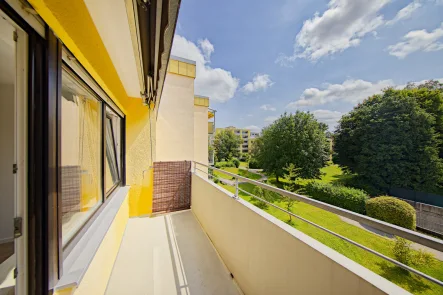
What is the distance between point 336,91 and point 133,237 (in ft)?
85.6

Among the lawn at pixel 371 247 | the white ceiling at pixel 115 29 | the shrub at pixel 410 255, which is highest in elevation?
the white ceiling at pixel 115 29

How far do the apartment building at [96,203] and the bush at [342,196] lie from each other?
841cm

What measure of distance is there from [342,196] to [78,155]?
10.5m

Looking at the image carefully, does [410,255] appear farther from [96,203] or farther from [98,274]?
[96,203]

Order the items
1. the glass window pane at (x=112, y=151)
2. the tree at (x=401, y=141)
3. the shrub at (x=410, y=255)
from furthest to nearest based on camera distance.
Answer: the tree at (x=401, y=141) → the glass window pane at (x=112, y=151) → the shrub at (x=410, y=255)

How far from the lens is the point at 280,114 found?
47.1 feet

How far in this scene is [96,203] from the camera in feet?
6.39

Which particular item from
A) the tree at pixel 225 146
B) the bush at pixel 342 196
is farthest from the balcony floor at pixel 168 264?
the tree at pixel 225 146

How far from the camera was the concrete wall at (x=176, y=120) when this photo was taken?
455 cm

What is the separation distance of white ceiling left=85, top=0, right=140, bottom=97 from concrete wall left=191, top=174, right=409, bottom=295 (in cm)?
199

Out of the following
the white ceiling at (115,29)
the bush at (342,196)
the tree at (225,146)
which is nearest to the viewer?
the white ceiling at (115,29)

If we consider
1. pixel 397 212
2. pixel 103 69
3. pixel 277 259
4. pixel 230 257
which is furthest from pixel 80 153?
pixel 397 212

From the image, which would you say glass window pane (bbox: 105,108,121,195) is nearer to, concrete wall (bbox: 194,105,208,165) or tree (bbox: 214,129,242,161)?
concrete wall (bbox: 194,105,208,165)

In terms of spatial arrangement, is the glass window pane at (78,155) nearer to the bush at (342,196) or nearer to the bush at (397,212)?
the bush at (397,212)
